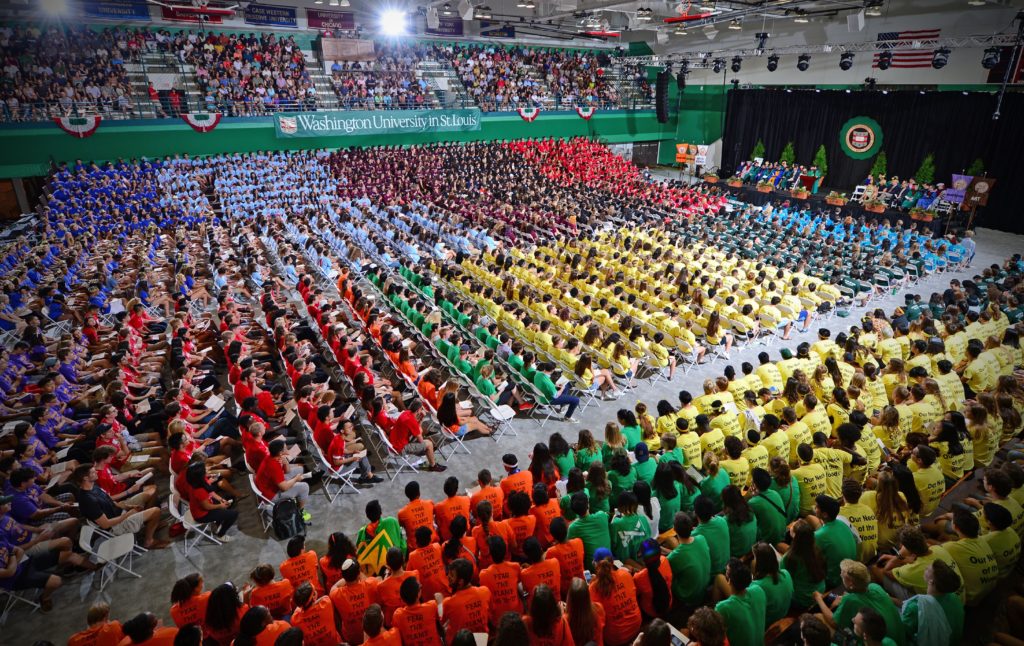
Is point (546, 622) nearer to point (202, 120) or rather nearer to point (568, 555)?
point (568, 555)

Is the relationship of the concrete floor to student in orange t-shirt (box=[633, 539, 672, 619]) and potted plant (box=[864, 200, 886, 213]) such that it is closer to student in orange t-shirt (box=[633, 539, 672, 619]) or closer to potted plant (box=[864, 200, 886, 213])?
student in orange t-shirt (box=[633, 539, 672, 619])

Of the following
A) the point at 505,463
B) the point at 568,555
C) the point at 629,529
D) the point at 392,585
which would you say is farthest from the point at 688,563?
the point at 392,585

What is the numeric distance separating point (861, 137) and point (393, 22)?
74.2 ft

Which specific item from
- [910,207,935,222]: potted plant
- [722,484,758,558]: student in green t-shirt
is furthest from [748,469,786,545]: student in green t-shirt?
[910,207,935,222]: potted plant

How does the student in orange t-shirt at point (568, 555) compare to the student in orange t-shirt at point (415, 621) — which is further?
the student in orange t-shirt at point (568, 555)

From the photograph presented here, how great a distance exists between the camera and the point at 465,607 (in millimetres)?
3945

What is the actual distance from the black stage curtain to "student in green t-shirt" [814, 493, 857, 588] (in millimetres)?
22525

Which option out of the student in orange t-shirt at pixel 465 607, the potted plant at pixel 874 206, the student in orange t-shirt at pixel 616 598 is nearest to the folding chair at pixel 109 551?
the student in orange t-shirt at pixel 465 607

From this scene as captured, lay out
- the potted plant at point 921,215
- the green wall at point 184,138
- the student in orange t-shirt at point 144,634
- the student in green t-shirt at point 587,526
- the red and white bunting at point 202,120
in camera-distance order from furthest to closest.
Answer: the red and white bunting at point 202,120
the green wall at point 184,138
the potted plant at point 921,215
the student in green t-shirt at point 587,526
the student in orange t-shirt at point 144,634

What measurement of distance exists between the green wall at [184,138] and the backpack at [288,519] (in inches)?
864

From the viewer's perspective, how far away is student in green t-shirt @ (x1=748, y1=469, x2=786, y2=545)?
4875 mm

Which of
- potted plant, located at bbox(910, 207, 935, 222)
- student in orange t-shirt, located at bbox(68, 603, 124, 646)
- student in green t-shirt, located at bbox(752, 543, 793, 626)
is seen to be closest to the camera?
student in orange t-shirt, located at bbox(68, 603, 124, 646)

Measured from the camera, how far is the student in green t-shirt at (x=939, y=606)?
11.7 ft

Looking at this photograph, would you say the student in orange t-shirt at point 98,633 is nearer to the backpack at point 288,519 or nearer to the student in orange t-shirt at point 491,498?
the backpack at point 288,519
